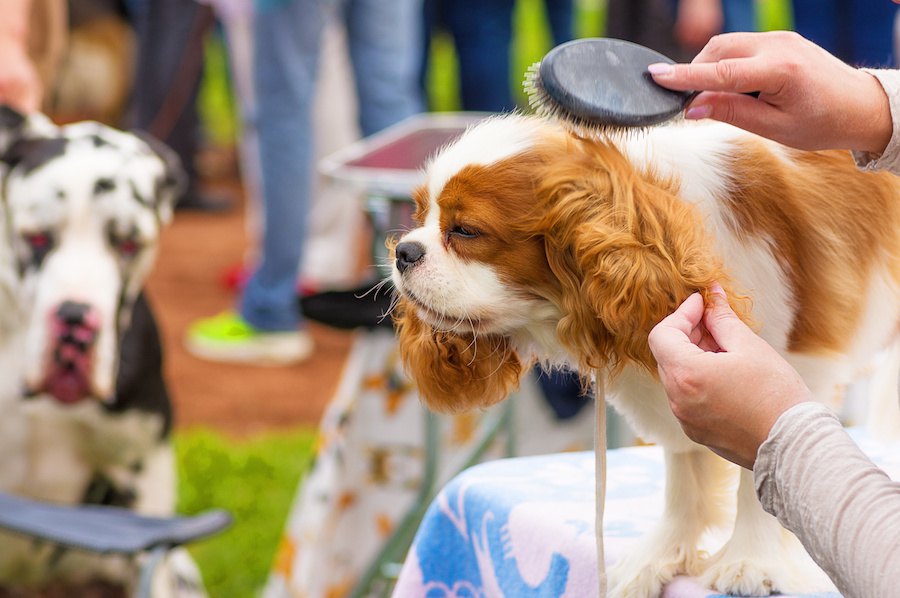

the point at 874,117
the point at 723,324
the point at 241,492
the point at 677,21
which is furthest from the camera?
the point at 677,21

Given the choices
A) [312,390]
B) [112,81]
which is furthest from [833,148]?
[112,81]

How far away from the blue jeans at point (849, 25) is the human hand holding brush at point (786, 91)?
4759mm

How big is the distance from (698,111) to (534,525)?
0.52 metres

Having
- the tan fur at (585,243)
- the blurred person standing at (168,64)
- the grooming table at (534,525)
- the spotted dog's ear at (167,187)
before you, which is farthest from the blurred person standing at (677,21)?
the tan fur at (585,243)

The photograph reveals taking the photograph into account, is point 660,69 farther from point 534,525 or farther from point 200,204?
point 200,204

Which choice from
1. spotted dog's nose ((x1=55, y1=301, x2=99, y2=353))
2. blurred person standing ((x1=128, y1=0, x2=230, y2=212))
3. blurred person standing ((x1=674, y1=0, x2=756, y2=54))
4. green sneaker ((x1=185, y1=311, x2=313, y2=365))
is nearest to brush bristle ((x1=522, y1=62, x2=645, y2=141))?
spotted dog's nose ((x1=55, y1=301, x2=99, y2=353))

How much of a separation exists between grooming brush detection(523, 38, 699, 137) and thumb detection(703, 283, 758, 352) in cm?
18

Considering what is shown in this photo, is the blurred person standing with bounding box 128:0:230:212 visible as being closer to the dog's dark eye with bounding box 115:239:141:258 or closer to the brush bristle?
the dog's dark eye with bounding box 115:239:141:258

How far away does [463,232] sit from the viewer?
50.6 inches

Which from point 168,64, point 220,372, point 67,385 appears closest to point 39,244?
point 67,385

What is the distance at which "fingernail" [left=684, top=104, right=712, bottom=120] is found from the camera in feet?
4.09

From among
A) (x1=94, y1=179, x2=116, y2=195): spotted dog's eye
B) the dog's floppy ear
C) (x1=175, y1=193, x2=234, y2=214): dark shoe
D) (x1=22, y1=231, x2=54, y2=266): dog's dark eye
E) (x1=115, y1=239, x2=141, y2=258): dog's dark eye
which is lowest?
(x1=175, y1=193, x2=234, y2=214): dark shoe

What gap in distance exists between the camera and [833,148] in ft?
4.11

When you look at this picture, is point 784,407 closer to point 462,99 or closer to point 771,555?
point 771,555
